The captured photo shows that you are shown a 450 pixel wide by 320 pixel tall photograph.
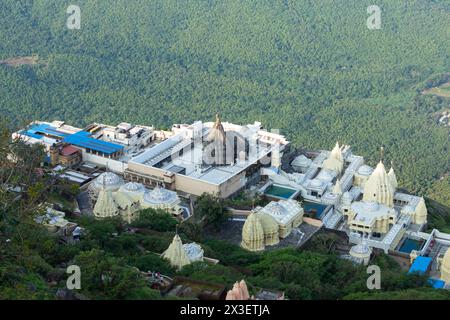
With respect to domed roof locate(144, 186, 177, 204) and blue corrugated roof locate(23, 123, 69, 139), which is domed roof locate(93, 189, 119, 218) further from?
blue corrugated roof locate(23, 123, 69, 139)

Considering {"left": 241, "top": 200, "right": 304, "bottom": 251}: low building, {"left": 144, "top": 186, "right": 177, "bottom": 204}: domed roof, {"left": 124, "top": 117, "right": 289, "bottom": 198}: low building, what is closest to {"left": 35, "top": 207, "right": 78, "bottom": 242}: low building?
{"left": 144, "top": 186, "right": 177, "bottom": 204}: domed roof

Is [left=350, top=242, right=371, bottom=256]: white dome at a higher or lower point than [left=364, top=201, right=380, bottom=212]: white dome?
lower

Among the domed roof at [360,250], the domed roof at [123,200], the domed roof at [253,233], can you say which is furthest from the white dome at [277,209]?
the domed roof at [123,200]

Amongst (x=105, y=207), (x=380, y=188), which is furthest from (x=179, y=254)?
(x=380, y=188)

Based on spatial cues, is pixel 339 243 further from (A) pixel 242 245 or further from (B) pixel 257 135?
(B) pixel 257 135
